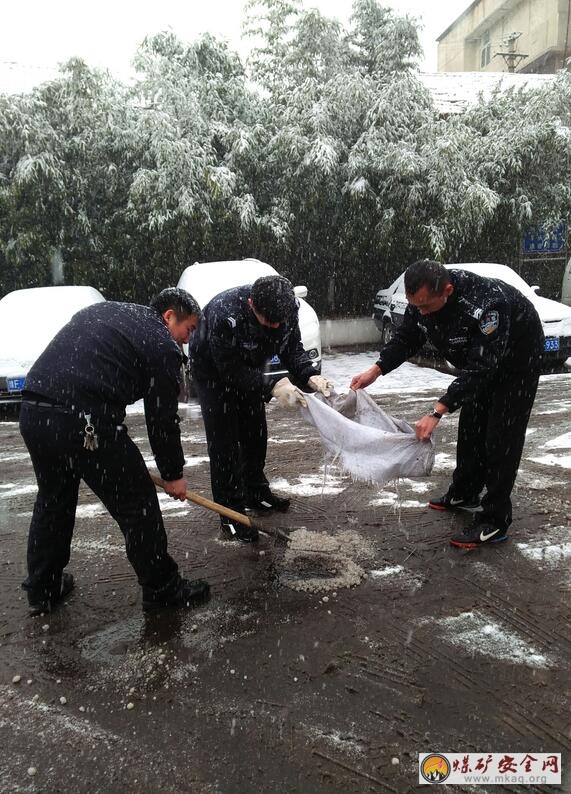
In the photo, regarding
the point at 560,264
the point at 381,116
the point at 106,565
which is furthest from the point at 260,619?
the point at 560,264

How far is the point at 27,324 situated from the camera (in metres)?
7.43

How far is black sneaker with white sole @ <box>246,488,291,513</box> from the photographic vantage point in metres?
4.13

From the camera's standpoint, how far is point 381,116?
1009 cm

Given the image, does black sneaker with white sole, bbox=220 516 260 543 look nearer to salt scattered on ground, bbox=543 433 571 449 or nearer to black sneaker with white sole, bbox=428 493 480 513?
black sneaker with white sole, bbox=428 493 480 513

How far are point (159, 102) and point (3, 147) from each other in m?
2.48

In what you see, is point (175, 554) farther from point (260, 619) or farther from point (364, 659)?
point (364, 659)

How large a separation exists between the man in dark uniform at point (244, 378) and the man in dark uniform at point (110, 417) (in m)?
0.48

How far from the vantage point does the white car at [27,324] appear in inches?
271

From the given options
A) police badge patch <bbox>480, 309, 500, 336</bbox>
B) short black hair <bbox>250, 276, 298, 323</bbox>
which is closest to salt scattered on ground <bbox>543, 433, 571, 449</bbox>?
police badge patch <bbox>480, 309, 500, 336</bbox>

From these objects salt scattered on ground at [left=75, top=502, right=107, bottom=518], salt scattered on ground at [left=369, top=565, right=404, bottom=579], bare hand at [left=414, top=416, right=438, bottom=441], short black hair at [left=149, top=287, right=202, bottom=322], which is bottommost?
salt scattered on ground at [left=369, top=565, right=404, bottom=579]

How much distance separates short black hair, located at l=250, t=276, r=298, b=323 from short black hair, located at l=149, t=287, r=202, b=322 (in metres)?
0.39

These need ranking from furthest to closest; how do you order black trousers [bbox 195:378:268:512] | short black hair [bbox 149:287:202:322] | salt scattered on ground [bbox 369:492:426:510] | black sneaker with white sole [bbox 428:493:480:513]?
salt scattered on ground [bbox 369:492:426:510]
black sneaker with white sole [bbox 428:493:480:513]
black trousers [bbox 195:378:268:512]
short black hair [bbox 149:287:202:322]

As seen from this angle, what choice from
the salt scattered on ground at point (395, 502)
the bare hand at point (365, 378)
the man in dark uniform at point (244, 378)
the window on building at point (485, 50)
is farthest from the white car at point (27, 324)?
the window on building at point (485, 50)

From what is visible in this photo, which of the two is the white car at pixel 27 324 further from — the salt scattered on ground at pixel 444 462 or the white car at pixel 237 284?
the salt scattered on ground at pixel 444 462
